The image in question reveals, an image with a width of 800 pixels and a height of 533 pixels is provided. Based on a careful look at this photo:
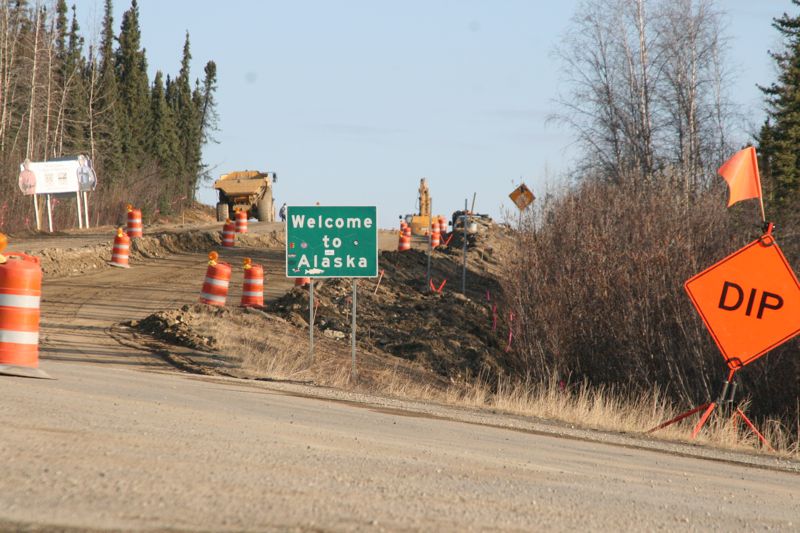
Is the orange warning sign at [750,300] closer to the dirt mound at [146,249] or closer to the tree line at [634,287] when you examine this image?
the tree line at [634,287]

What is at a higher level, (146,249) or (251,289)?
(146,249)

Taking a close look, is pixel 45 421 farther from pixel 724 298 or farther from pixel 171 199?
pixel 171 199

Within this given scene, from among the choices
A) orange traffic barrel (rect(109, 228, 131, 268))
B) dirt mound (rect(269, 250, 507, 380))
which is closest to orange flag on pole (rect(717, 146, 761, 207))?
dirt mound (rect(269, 250, 507, 380))

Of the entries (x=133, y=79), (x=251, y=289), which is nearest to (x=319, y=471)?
(x=251, y=289)

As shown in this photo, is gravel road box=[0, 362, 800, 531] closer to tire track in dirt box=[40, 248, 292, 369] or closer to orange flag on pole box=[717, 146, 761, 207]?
orange flag on pole box=[717, 146, 761, 207]

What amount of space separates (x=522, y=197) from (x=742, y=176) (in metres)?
14.4

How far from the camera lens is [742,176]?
13.7 meters

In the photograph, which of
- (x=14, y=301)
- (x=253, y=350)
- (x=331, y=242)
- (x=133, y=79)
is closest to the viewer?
(x=14, y=301)

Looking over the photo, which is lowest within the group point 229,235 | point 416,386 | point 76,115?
point 416,386

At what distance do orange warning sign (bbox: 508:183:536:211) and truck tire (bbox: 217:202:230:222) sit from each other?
2544 cm

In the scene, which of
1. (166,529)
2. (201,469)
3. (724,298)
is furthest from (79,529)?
(724,298)

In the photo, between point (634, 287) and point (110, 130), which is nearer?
point (634, 287)

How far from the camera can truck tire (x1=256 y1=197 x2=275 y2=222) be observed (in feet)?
170

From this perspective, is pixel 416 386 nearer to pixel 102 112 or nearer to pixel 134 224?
pixel 134 224
